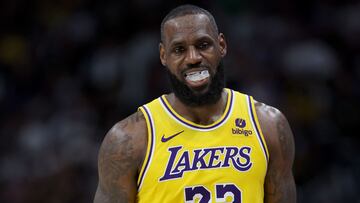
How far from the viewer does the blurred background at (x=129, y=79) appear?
8.32 meters

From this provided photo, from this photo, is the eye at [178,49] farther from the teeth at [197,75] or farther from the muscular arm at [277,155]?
the muscular arm at [277,155]

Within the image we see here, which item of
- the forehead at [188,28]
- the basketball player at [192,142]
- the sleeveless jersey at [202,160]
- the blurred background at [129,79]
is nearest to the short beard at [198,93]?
the basketball player at [192,142]

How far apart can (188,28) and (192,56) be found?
0.56 feet

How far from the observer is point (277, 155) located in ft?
15.2

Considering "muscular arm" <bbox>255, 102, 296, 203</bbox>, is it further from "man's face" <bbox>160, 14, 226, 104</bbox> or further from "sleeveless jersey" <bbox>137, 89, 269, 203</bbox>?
"man's face" <bbox>160, 14, 226, 104</bbox>

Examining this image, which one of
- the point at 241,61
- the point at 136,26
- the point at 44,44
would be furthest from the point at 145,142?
the point at 44,44

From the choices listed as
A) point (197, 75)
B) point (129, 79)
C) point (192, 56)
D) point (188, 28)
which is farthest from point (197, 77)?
point (129, 79)

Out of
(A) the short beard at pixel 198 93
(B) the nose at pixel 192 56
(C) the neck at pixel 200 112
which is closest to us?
(B) the nose at pixel 192 56

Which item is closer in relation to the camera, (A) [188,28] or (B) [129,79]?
(A) [188,28]

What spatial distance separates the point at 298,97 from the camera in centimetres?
870

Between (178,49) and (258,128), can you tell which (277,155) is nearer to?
(258,128)

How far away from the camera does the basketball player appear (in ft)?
14.4

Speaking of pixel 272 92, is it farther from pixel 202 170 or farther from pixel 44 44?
pixel 202 170

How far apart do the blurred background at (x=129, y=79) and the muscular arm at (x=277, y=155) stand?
303 centimetres
